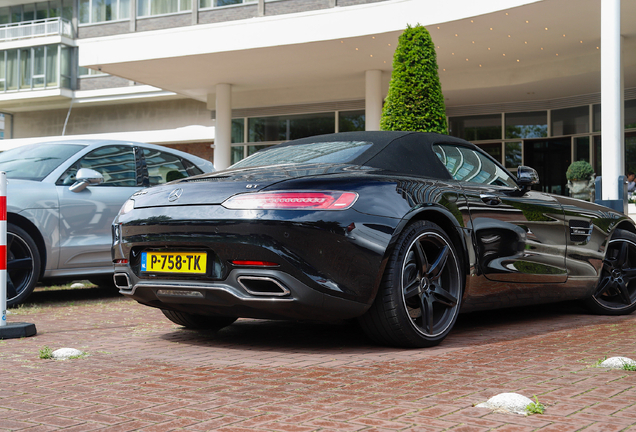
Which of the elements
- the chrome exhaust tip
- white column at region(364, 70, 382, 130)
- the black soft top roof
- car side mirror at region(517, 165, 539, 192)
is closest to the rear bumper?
the chrome exhaust tip

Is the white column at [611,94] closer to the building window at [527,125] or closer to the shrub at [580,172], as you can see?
the shrub at [580,172]

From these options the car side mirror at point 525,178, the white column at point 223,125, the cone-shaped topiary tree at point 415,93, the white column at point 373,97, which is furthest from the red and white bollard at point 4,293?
the white column at point 223,125

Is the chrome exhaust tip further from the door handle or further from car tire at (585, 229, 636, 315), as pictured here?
car tire at (585, 229, 636, 315)

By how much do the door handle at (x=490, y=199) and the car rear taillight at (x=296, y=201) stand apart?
129 cm

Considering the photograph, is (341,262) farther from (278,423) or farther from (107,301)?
(107,301)

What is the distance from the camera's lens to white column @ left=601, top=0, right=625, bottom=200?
38.2 ft

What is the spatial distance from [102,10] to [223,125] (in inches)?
577

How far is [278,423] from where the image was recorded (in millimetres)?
2535

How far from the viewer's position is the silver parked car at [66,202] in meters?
6.41

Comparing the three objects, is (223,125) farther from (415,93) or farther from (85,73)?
(85,73)

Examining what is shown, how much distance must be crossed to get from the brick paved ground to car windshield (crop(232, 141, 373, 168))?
1.18 metres

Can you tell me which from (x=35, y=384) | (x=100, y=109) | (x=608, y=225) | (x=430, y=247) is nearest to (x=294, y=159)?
(x=430, y=247)

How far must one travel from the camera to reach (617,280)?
5.96 m

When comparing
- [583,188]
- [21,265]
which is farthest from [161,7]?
[21,265]
